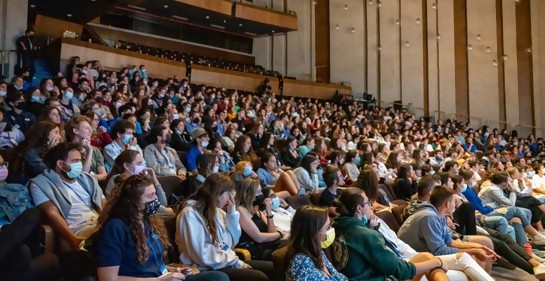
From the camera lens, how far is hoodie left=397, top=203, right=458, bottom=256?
3.91m

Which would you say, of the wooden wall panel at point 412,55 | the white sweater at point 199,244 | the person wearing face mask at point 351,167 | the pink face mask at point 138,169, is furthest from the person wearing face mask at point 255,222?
the wooden wall panel at point 412,55

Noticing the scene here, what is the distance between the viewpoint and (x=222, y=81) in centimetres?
1580

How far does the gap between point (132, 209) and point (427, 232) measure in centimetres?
232

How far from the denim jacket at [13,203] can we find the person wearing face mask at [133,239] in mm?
681

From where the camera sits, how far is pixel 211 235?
3072mm

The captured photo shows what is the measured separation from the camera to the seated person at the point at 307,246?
2607 millimetres

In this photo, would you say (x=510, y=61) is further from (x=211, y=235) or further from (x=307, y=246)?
(x=307, y=246)

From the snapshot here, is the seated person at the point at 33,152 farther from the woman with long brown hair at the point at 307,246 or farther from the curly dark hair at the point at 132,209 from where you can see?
the woman with long brown hair at the point at 307,246

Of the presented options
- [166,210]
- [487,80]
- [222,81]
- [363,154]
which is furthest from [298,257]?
[487,80]

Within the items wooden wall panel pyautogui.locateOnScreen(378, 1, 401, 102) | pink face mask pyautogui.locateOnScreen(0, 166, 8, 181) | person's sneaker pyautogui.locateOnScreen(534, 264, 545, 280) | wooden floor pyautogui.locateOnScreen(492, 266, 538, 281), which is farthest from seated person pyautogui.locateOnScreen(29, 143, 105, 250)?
wooden wall panel pyautogui.locateOnScreen(378, 1, 401, 102)

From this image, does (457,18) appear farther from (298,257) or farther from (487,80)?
(298,257)

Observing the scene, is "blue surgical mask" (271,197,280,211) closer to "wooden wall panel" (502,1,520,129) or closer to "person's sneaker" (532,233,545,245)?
"person's sneaker" (532,233,545,245)

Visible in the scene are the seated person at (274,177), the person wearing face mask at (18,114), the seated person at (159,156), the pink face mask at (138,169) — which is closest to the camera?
the pink face mask at (138,169)

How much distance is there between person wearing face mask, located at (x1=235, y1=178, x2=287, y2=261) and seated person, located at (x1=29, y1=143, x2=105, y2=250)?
0.94 metres
